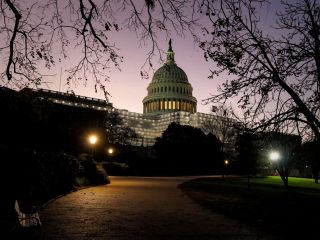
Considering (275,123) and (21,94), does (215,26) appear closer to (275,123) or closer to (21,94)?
(275,123)

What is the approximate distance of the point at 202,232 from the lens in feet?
31.2

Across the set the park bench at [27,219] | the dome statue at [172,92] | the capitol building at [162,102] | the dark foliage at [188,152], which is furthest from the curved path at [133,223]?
the dome statue at [172,92]

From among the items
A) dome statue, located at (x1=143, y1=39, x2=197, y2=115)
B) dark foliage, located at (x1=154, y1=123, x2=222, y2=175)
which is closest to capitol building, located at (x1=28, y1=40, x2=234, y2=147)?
dome statue, located at (x1=143, y1=39, x2=197, y2=115)

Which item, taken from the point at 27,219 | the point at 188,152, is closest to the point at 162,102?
the point at 188,152

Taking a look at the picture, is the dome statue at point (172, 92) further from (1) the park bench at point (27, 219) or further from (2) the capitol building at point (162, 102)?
(1) the park bench at point (27, 219)

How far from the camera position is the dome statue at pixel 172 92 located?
16500 centimetres

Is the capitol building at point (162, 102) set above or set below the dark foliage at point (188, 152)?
above

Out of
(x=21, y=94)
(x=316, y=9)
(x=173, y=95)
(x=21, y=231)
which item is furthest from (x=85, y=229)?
(x=173, y=95)

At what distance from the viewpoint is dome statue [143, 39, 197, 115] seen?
541 ft

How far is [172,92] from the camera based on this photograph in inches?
6521

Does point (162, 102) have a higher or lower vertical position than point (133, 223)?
higher

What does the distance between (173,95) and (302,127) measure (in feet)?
502

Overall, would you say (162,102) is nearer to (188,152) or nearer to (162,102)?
(162,102)

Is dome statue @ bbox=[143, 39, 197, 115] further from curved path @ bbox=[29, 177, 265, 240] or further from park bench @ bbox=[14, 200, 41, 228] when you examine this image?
park bench @ bbox=[14, 200, 41, 228]
